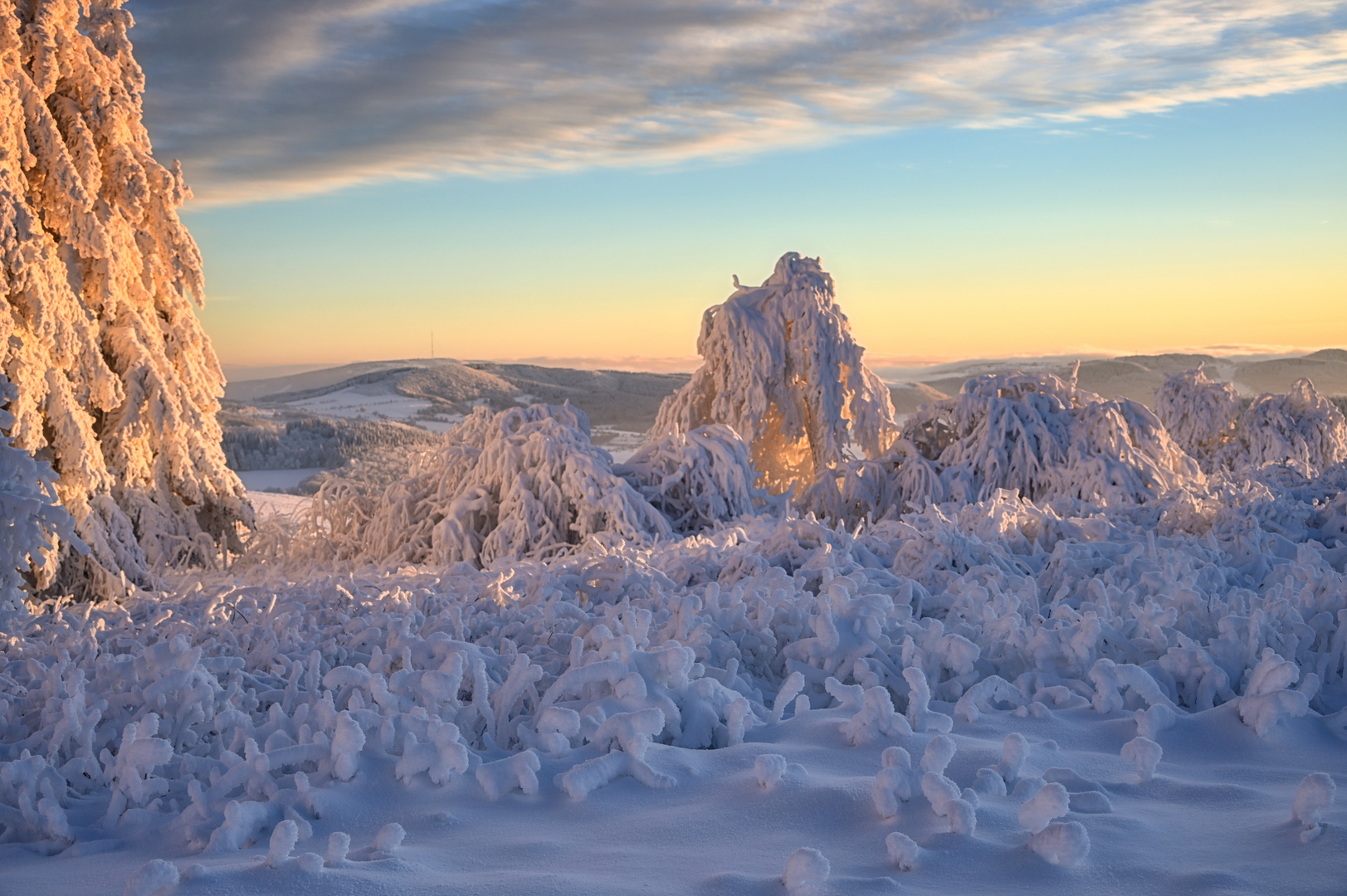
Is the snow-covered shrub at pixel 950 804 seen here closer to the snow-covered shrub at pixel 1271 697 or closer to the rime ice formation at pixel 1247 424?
the snow-covered shrub at pixel 1271 697

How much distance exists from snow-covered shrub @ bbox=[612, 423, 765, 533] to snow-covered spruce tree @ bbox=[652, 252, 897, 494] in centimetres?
367

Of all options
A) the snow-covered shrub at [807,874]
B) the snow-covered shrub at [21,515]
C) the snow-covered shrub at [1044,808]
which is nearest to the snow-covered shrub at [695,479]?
the snow-covered shrub at [21,515]

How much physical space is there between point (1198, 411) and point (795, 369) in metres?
7.36

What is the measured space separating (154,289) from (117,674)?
5.40m

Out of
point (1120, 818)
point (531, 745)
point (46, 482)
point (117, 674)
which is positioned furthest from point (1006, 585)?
point (46, 482)

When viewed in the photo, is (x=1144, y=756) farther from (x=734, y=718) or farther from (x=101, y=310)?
(x=101, y=310)

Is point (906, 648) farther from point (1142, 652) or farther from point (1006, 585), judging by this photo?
point (1006, 585)

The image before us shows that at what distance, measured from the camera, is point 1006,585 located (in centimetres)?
408

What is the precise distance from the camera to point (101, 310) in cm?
686

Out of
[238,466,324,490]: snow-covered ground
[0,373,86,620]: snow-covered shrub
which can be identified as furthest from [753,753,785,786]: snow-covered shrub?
[238,466,324,490]: snow-covered ground

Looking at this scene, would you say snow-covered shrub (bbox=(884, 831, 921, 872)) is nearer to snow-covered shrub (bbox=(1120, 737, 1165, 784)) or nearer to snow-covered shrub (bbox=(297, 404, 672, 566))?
snow-covered shrub (bbox=(1120, 737, 1165, 784))

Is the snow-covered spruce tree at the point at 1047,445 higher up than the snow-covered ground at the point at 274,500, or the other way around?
the snow-covered spruce tree at the point at 1047,445

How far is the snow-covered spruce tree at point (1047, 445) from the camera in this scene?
316 inches

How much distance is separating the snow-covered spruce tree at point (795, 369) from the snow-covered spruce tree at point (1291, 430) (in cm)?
613
